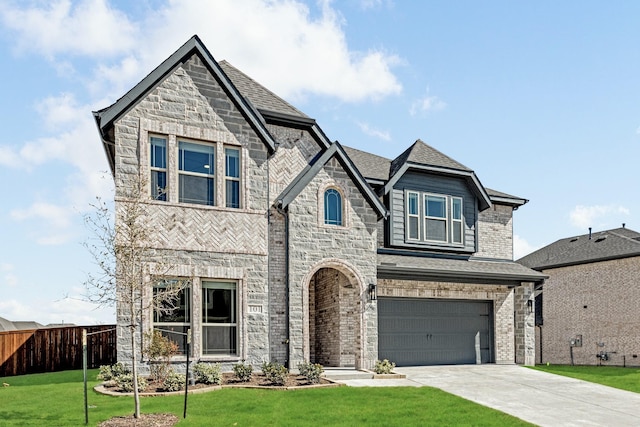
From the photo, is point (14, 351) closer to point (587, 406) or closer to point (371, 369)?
point (371, 369)

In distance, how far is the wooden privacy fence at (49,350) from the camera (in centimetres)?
1945

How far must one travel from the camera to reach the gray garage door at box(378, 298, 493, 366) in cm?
2019

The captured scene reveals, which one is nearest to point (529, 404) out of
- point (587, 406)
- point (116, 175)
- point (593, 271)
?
point (587, 406)

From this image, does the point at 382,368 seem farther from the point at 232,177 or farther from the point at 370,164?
the point at 370,164

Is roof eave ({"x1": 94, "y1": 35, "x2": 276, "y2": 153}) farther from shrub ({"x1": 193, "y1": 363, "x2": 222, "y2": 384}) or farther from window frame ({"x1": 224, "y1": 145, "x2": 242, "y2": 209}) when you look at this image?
shrub ({"x1": 193, "y1": 363, "x2": 222, "y2": 384})

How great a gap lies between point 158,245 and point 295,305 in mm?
4180

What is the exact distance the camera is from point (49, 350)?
1978 centimetres

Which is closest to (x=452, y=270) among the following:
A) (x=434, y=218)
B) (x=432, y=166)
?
(x=434, y=218)

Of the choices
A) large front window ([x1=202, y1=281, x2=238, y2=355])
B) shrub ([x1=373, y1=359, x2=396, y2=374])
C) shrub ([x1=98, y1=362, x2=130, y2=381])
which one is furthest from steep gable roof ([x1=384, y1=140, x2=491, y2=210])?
shrub ([x1=98, y1=362, x2=130, y2=381])

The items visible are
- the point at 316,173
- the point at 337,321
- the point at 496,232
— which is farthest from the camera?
the point at 496,232

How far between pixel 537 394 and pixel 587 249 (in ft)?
50.5

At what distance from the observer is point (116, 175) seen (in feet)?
49.3

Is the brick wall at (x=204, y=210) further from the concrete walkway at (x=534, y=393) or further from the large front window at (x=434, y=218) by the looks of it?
the large front window at (x=434, y=218)

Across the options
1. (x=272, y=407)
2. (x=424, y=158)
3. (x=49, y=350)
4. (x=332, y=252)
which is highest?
(x=424, y=158)
